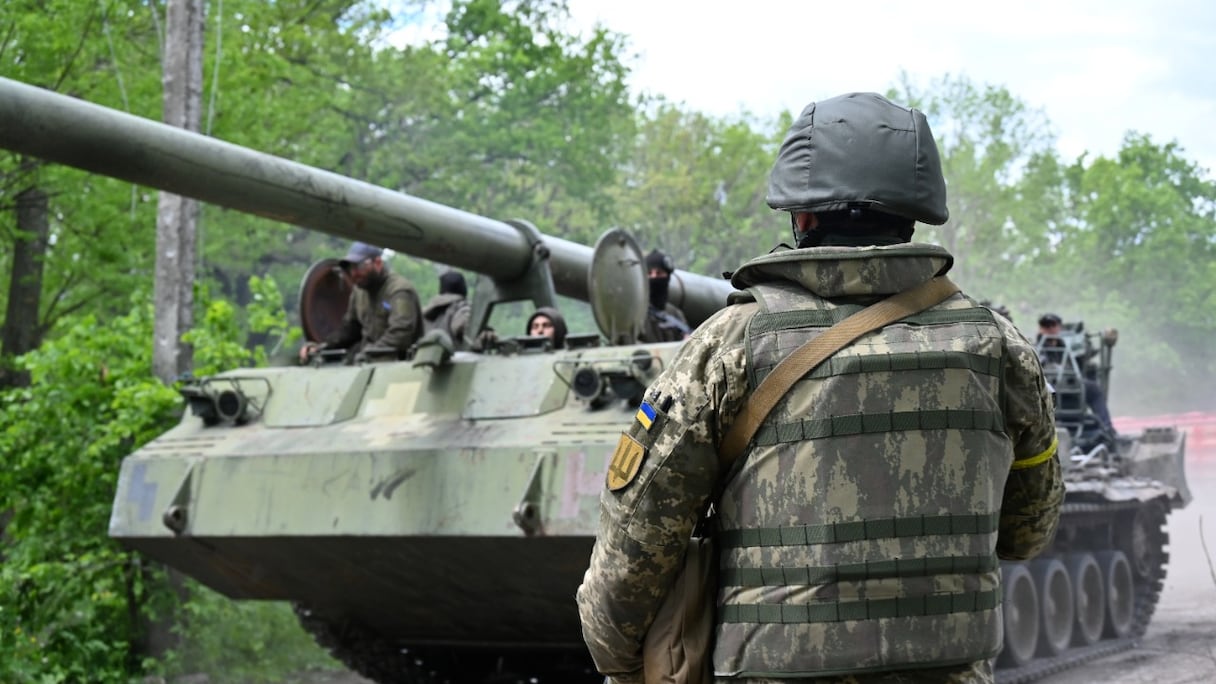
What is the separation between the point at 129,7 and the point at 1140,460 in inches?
341

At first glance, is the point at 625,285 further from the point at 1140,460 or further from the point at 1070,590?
the point at 1140,460

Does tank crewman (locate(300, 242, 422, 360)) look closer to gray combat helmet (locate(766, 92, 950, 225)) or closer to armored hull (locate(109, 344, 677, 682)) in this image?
armored hull (locate(109, 344, 677, 682))

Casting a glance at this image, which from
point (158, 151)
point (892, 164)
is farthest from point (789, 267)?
point (158, 151)

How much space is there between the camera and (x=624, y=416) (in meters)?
7.18

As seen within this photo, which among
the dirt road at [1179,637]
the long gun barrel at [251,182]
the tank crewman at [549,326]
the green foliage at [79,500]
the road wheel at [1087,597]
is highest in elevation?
the long gun barrel at [251,182]

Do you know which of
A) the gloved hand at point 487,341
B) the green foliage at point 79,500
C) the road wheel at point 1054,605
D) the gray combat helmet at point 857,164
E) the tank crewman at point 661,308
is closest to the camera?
the gray combat helmet at point 857,164

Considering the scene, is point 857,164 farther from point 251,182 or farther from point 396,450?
point 396,450

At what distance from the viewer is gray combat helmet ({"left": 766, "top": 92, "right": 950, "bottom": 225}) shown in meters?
2.75

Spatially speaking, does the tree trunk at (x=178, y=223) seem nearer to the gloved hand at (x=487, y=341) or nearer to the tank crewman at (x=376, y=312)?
the tank crewman at (x=376, y=312)

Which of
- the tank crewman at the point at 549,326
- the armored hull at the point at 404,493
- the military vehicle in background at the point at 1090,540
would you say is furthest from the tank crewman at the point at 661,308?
the military vehicle in background at the point at 1090,540

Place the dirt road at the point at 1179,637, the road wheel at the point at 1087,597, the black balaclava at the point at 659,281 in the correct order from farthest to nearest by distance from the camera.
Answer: the road wheel at the point at 1087,597 → the dirt road at the point at 1179,637 → the black balaclava at the point at 659,281

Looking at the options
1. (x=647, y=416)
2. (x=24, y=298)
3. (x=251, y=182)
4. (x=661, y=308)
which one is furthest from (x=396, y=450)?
(x=24, y=298)

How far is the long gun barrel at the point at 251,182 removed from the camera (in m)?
6.04

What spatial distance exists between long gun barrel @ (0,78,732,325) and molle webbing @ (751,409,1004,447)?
408 centimetres
